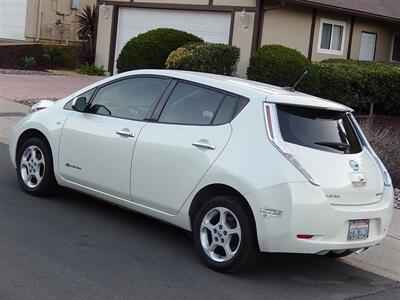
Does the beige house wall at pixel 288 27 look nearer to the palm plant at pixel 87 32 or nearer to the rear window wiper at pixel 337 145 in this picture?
the palm plant at pixel 87 32

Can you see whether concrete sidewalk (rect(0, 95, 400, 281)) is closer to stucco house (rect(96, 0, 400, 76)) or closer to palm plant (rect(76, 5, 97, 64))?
stucco house (rect(96, 0, 400, 76))

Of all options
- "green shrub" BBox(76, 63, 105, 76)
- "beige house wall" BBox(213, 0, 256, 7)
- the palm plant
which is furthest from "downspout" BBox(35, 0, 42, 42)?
"beige house wall" BBox(213, 0, 256, 7)

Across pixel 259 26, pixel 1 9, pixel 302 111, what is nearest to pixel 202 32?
pixel 259 26

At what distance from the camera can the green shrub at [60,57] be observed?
22969 millimetres

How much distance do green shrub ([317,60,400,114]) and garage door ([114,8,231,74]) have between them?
131 inches

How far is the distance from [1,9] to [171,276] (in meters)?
23.9

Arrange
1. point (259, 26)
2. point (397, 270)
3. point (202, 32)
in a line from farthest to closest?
point (202, 32)
point (259, 26)
point (397, 270)

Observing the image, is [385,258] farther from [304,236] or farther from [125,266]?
[125,266]

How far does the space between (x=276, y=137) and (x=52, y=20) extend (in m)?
21.9

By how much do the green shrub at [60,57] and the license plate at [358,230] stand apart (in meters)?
19.0

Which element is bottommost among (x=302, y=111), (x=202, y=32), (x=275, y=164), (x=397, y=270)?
(x=397, y=270)

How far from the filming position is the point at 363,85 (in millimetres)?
16734

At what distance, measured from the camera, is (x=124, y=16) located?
21297mm

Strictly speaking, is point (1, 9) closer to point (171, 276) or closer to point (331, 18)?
point (331, 18)
